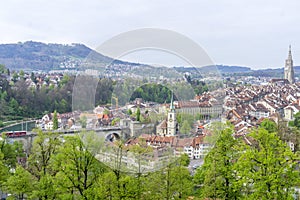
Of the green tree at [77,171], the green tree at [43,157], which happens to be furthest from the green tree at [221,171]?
the green tree at [43,157]

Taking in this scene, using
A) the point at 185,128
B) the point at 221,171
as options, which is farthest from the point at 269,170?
the point at 185,128

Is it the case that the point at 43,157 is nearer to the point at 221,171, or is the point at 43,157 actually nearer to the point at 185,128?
the point at 221,171

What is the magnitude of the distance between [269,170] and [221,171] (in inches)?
26.9

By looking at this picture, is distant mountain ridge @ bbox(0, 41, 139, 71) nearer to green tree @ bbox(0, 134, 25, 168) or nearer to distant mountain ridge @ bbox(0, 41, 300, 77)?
distant mountain ridge @ bbox(0, 41, 300, 77)

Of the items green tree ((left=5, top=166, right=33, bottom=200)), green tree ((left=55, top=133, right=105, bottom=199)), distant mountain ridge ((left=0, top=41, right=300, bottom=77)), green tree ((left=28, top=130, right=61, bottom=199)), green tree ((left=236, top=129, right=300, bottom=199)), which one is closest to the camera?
green tree ((left=236, top=129, right=300, bottom=199))

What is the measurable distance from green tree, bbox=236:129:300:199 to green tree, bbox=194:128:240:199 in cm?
27

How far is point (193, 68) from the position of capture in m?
3.67

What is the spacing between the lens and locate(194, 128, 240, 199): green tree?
4.80m

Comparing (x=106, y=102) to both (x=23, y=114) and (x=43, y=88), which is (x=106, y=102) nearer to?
(x=23, y=114)

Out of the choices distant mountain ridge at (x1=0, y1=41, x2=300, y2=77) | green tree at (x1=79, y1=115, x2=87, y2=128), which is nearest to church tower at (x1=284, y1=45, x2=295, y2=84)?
distant mountain ridge at (x1=0, y1=41, x2=300, y2=77)

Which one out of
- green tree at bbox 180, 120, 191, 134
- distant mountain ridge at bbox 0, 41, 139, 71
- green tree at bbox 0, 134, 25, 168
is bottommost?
green tree at bbox 0, 134, 25, 168

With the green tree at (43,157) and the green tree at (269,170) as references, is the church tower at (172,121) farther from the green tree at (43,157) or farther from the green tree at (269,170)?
the green tree at (43,157)

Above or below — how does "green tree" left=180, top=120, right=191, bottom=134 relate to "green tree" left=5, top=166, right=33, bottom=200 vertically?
above

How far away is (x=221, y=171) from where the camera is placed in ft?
15.9
